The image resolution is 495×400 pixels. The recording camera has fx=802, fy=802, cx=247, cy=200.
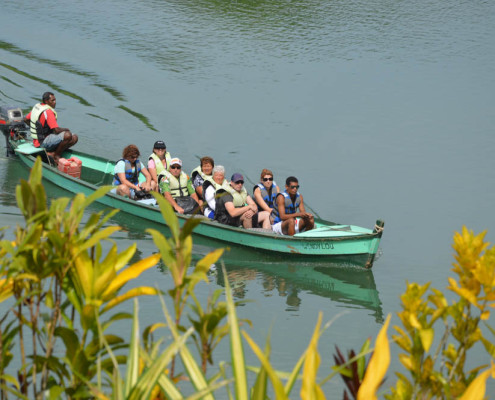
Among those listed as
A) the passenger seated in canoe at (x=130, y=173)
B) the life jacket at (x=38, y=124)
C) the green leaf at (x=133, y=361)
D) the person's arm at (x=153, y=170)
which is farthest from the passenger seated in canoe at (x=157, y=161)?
the green leaf at (x=133, y=361)

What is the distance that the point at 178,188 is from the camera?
13.7 meters

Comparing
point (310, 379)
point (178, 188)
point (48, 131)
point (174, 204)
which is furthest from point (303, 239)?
point (310, 379)

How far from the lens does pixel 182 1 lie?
29.8 m

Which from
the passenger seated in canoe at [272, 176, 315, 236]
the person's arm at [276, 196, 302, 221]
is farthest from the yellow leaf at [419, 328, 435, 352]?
the person's arm at [276, 196, 302, 221]

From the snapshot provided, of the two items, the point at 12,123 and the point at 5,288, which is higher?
the point at 5,288

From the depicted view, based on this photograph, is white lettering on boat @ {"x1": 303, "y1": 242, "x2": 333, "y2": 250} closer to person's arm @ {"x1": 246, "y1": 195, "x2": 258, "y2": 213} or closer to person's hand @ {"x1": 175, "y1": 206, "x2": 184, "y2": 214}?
person's arm @ {"x1": 246, "y1": 195, "x2": 258, "y2": 213}

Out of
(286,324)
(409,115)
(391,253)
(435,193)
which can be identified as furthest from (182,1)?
(286,324)

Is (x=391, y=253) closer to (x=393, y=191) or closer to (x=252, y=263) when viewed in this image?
(x=252, y=263)

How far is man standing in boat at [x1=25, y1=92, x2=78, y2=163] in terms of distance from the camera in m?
15.5

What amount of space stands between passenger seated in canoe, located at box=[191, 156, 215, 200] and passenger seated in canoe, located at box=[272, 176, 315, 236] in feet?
4.18

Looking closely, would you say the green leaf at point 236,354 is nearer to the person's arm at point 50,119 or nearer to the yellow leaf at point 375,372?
the yellow leaf at point 375,372

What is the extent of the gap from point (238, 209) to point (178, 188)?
1.39m

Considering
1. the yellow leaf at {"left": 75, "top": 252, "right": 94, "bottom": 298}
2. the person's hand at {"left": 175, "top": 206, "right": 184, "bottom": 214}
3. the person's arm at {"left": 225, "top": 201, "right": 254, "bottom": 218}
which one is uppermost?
the yellow leaf at {"left": 75, "top": 252, "right": 94, "bottom": 298}

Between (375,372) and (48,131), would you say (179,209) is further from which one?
(375,372)
